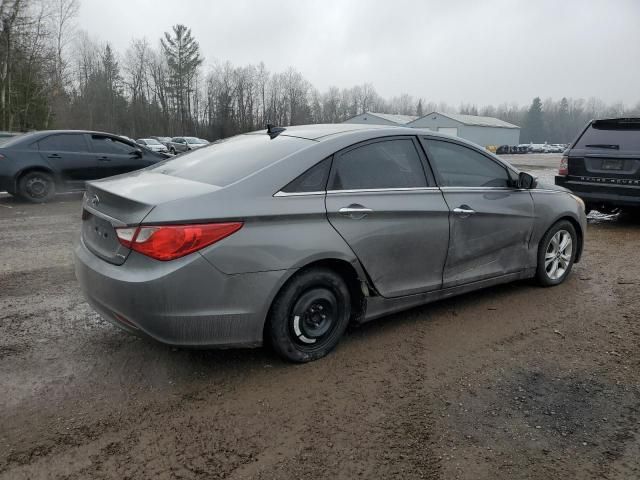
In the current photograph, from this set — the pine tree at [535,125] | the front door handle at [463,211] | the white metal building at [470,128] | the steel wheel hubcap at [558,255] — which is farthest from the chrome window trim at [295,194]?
the pine tree at [535,125]

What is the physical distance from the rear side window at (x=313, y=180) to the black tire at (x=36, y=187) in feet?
28.9

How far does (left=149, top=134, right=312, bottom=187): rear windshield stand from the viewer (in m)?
3.22

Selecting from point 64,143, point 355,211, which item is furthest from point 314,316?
point 64,143

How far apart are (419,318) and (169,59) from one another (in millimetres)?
73607

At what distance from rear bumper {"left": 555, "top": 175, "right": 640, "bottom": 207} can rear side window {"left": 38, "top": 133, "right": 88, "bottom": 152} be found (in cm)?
954

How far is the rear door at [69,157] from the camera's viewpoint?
10039 mm

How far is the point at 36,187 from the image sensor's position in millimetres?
10000

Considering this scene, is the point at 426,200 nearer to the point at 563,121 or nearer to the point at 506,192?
the point at 506,192

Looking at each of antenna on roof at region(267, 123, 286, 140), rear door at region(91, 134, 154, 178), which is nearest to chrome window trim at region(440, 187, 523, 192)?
antenna on roof at region(267, 123, 286, 140)

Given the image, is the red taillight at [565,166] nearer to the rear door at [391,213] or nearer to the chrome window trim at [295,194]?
the rear door at [391,213]

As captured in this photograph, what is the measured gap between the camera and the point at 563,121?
130000mm

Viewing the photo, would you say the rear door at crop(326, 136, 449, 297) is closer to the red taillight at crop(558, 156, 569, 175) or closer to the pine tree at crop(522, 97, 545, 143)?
the red taillight at crop(558, 156, 569, 175)

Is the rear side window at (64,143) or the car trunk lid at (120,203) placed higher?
the rear side window at (64,143)

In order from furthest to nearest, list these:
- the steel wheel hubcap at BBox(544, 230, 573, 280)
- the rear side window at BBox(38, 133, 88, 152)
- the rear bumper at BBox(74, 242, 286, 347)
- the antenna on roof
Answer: the rear side window at BBox(38, 133, 88, 152), the steel wheel hubcap at BBox(544, 230, 573, 280), the antenna on roof, the rear bumper at BBox(74, 242, 286, 347)
